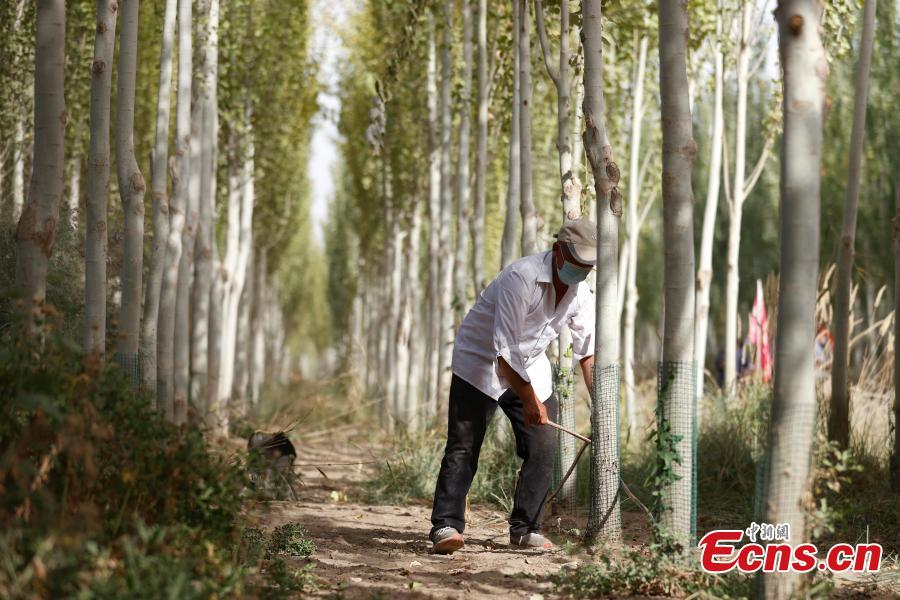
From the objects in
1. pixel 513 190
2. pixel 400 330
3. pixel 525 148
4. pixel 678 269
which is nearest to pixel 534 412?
pixel 678 269

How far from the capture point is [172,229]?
9594 mm

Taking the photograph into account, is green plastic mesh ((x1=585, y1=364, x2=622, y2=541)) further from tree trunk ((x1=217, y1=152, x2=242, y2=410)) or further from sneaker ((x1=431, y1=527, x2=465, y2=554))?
tree trunk ((x1=217, y1=152, x2=242, y2=410))

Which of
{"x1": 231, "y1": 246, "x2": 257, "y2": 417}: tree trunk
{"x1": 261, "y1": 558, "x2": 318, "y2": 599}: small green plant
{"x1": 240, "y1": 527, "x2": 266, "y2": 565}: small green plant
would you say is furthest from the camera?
{"x1": 231, "y1": 246, "x2": 257, "y2": 417}: tree trunk

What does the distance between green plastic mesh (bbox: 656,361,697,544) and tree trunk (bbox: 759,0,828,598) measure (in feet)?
2.73

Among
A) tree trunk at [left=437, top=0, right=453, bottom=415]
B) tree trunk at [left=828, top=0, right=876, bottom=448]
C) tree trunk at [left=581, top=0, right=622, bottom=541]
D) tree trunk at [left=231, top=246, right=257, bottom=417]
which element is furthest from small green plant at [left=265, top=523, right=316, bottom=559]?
tree trunk at [left=231, top=246, right=257, bottom=417]

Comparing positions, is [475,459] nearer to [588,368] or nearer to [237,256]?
[588,368]

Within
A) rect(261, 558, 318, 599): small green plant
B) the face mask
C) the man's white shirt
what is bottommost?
rect(261, 558, 318, 599): small green plant

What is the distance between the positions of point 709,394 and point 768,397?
2.05 meters

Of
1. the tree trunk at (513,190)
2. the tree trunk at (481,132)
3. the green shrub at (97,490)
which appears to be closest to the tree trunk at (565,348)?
the tree trunk at (513,190)

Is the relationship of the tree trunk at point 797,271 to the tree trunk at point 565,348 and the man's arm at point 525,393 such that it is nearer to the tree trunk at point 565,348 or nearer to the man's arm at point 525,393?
the man's arm at point 525,393

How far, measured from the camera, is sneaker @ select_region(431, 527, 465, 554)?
600 centimetres

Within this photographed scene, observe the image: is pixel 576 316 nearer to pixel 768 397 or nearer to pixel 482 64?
pixel 768 397

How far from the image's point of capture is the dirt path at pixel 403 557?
511cm

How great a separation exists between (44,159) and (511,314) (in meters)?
2.61
